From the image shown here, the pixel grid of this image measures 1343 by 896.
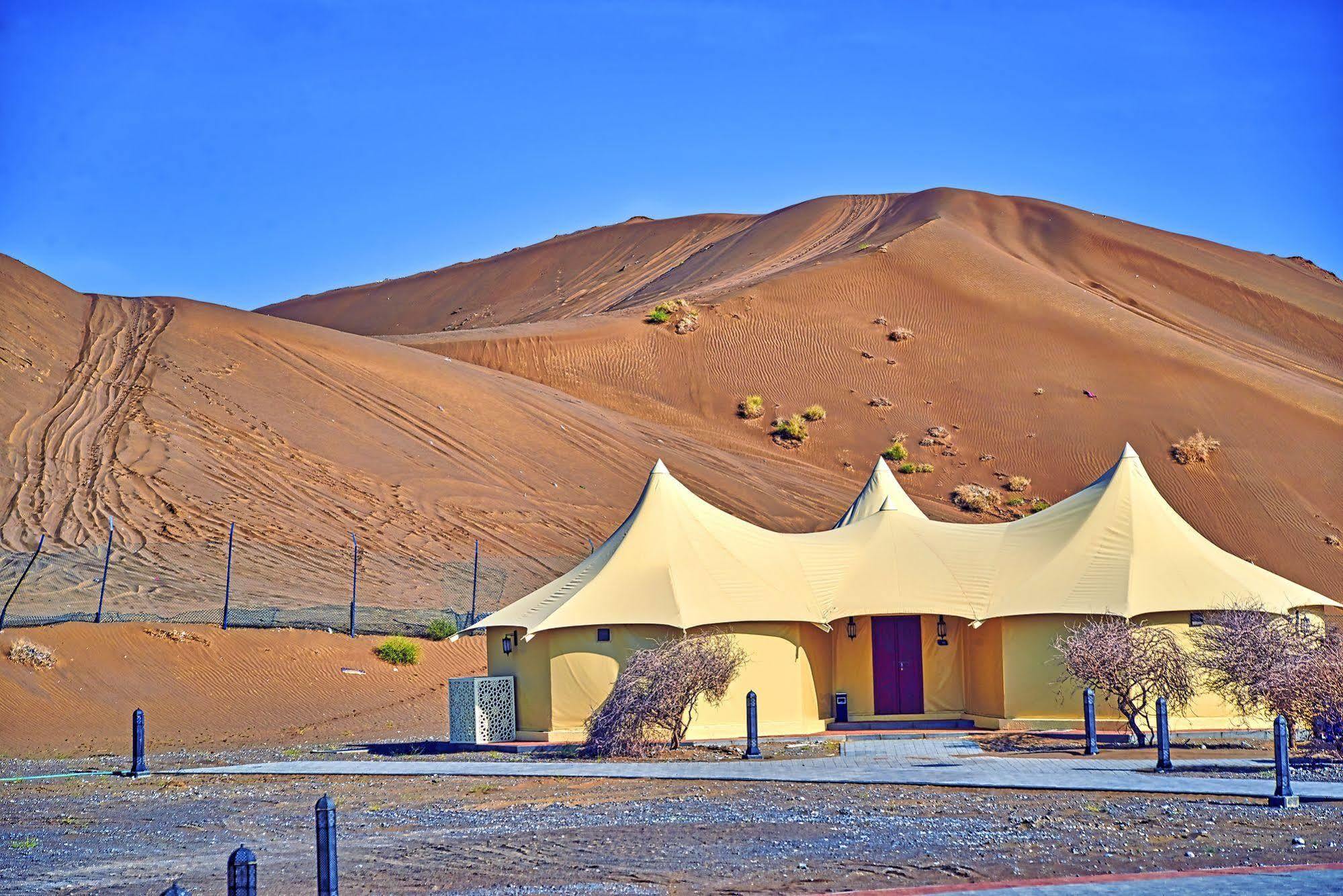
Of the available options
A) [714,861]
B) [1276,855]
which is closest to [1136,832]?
[1276,855]

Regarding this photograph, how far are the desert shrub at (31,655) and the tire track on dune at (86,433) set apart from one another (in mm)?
10938

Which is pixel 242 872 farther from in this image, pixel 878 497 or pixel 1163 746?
pixel 878 497

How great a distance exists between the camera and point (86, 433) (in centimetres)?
5150

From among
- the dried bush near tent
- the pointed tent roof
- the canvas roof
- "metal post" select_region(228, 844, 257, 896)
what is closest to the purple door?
the canvas roof

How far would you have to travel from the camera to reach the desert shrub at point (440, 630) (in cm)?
3906

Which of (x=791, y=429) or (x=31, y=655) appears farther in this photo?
(x=791, y=429)

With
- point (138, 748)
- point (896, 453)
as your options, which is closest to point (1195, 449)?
point (896, 453)

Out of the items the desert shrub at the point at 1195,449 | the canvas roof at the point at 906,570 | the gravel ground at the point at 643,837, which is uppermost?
the desert shrub at the point at 1195,449

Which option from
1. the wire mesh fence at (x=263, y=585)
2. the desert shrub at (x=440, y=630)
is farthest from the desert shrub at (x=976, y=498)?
the desert shrub at (x=440, y=630)

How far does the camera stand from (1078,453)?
64.0m

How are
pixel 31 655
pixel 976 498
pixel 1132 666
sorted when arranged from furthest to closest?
pixel 976 498 → pixel 31 655 → pixel 1132 666

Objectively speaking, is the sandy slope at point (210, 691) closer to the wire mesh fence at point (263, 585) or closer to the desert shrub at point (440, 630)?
the desert shrub at point (440, 630)

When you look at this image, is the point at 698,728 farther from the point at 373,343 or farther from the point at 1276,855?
the point at 373,343

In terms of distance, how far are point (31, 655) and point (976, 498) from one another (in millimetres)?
36264
